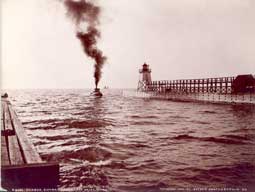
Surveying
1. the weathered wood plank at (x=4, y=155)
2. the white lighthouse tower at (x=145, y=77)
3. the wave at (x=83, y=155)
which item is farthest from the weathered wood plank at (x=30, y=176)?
the white lighthouse tower at (x=145, y=77)

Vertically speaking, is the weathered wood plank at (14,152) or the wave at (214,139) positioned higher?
the weathered wood plank at (14,152)

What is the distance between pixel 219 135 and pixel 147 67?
4424cm

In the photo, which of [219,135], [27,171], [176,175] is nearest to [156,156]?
[176,175]

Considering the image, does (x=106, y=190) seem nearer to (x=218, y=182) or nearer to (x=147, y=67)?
(x=218, y=182)

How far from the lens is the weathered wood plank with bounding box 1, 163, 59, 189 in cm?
311

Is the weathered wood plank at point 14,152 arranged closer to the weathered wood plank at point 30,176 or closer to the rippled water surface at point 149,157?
the weathered wood plank at point 30,176

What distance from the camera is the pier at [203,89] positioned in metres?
32.0

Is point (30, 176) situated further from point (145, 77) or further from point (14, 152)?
point (145, 77)

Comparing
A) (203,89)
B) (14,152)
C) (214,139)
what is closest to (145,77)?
(203,89)

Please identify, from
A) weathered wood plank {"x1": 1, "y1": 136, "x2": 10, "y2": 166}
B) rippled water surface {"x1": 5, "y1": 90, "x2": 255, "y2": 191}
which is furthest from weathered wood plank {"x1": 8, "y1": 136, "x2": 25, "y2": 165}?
rippled water surface {"x1": 5, "y1": 90, "x2": 255, "y2": 191}

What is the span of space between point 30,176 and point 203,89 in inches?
1557

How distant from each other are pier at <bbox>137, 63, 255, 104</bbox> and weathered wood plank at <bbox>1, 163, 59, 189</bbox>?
91.5ft

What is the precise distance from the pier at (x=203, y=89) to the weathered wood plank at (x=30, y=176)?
→ 27877 mm

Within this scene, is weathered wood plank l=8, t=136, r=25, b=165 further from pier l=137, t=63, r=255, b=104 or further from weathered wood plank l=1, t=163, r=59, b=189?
pier l=137, t=63, r=255, b=104
